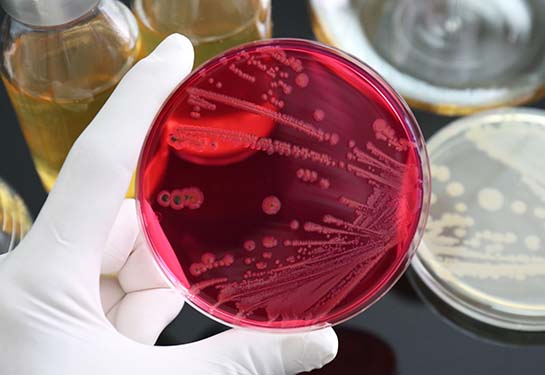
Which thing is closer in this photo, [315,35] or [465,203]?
[465,203]

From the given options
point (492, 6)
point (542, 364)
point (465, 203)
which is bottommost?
point (542, 364)

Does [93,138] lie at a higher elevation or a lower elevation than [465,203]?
higher

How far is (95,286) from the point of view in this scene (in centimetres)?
121

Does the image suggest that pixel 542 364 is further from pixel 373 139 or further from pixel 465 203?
pixel 373 139

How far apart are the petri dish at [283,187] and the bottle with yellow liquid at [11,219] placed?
17.7 inches

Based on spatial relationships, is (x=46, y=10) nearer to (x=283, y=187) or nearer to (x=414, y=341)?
(x=283, y=187)

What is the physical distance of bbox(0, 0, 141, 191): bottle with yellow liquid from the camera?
1.28m

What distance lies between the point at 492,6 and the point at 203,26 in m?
0.68

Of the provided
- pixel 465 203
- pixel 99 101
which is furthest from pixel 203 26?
pixel 465 203

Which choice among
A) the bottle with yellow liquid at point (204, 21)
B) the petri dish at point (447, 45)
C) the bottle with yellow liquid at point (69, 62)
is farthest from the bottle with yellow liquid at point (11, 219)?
the petri dish at point (447, 45)

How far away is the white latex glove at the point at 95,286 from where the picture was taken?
1.18 meters

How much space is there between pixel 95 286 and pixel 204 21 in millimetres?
440

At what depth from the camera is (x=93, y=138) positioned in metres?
1.19

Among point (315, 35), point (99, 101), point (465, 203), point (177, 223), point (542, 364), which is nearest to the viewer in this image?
point (177, 223)
